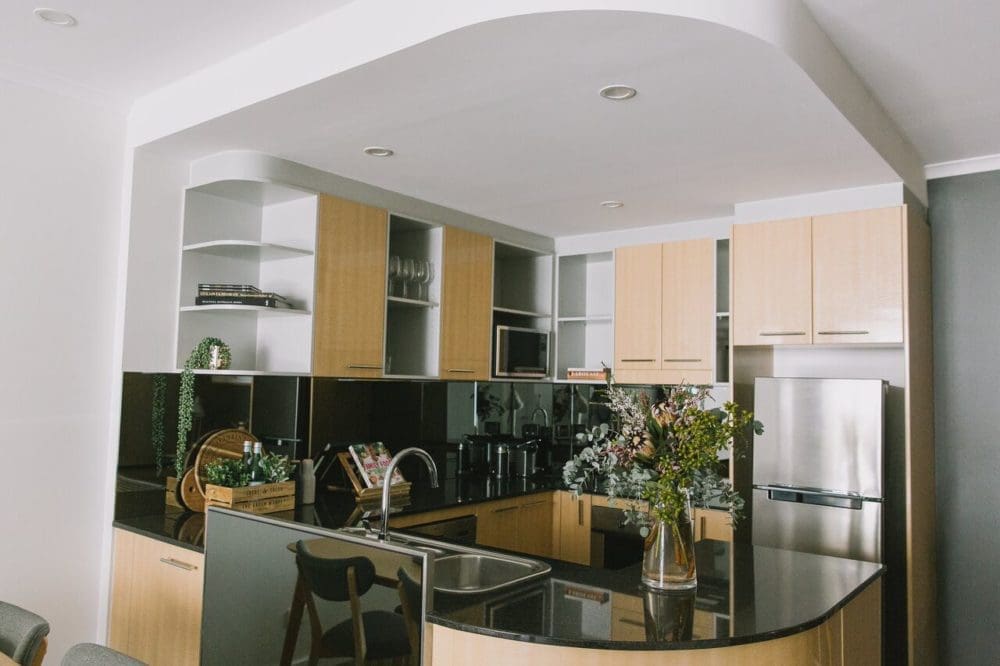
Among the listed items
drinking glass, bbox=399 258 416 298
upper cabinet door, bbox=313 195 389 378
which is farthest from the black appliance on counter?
drinking glass, bbox=399 258 416 298

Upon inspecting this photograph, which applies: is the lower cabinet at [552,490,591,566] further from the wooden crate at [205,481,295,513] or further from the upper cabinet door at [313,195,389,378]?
the wooden crate at [205,481,295,513]

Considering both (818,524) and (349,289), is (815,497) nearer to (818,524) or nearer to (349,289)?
(818,524)

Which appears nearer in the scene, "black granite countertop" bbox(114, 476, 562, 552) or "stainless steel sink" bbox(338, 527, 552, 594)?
"stainless steel sink" bbox(338, 527, 552, 594)

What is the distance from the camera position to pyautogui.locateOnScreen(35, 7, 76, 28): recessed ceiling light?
2443 mm

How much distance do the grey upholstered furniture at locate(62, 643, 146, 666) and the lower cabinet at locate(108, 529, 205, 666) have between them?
82cm

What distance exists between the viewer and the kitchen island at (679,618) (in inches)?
67.7

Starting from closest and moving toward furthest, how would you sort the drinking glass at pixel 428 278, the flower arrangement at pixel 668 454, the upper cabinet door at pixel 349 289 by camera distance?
Result: the flower arrangement at pixel 668 454, the upper cabinet door at pixel 349 289, the drinking glass at pixel 428 278

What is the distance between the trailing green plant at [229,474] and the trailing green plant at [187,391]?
16cm

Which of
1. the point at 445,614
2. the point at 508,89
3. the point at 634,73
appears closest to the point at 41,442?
the point at 445,614

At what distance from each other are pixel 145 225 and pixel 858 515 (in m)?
3.36

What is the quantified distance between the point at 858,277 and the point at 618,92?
1.71 m

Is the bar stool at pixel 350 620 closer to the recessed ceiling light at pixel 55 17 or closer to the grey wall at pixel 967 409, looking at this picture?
the recessed ceiling light at pixel 55 17

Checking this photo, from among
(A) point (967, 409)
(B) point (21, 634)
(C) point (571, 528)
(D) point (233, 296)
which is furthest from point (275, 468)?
(A) point (967, 409)

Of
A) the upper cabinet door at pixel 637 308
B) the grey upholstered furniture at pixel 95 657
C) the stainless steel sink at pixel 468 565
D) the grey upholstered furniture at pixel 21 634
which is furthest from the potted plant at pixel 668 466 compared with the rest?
the upper cabinet door at pixel 637 308
